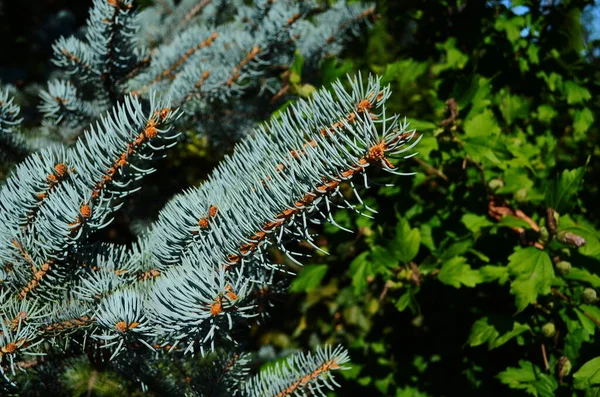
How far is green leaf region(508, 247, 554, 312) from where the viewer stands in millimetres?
1210

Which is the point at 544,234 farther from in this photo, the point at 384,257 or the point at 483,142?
the point at 384,257

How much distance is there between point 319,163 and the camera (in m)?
0.68

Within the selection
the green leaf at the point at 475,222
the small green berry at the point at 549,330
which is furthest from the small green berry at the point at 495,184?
the small green berry at the point at 549,330

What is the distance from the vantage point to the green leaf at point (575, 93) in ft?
5.41

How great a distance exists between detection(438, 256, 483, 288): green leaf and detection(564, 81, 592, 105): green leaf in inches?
29.5

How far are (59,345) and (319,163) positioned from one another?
673 millimetres

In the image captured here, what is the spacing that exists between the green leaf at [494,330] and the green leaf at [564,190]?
1.11ft

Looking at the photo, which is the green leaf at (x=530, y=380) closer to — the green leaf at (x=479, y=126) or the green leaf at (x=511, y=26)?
the green leaf at (x=479, y=126)

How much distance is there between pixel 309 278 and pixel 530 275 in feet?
2.47

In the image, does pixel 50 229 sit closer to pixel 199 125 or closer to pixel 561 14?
pixel 199 125

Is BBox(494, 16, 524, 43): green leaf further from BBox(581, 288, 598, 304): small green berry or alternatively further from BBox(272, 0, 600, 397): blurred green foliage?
BBox(581, 288, 598, 304): small green berry

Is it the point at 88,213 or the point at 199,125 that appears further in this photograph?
the point at 199,125

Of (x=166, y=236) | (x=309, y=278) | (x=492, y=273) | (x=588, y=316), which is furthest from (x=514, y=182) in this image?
(x=166, y=236)

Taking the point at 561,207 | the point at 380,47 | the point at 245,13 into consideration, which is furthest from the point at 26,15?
the point at 561,207
